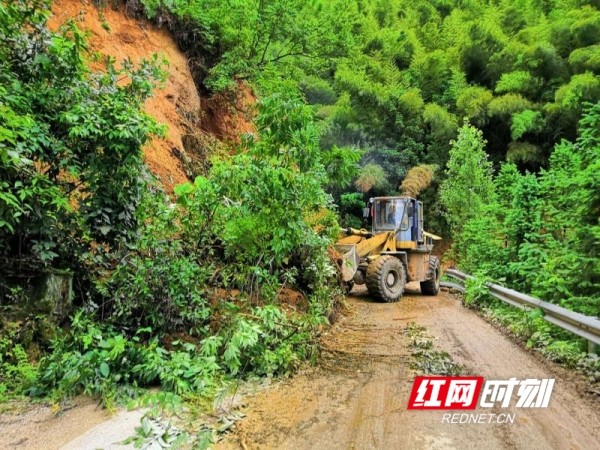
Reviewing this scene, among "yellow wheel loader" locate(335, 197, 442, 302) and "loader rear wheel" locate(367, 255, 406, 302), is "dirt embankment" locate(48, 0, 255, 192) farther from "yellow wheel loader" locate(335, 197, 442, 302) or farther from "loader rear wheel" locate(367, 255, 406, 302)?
"loader rear wheel" locate(367, 255, 406, 302)

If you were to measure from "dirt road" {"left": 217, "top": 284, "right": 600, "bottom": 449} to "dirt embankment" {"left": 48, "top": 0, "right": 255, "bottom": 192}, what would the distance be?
178 inches

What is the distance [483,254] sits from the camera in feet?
31.9

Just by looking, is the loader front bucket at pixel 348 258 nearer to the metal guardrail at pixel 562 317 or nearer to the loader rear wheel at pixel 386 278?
the loader rear wheel at pixel 386 278

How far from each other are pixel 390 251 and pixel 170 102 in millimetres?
6460

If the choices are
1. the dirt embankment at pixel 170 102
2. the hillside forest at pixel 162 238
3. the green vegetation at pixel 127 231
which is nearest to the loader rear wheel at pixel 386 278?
the hillside forest at pixel 162 238

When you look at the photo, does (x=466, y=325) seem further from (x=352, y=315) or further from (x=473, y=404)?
(x=473, y=404)

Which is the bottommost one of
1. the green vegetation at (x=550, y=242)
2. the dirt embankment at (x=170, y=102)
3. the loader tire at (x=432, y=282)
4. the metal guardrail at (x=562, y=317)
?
the loader tire at (x=432, y=282)

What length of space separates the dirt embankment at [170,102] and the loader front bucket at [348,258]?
353 centimetres

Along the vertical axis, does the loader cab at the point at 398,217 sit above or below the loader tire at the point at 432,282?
above

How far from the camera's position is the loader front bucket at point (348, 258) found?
27.1 ft

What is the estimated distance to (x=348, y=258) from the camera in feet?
27.3

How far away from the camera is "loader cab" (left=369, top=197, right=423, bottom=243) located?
10.8 metres

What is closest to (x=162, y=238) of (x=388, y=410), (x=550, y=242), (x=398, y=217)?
(x=388, y=410)

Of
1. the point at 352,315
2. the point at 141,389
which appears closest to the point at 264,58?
the point at 352,315
